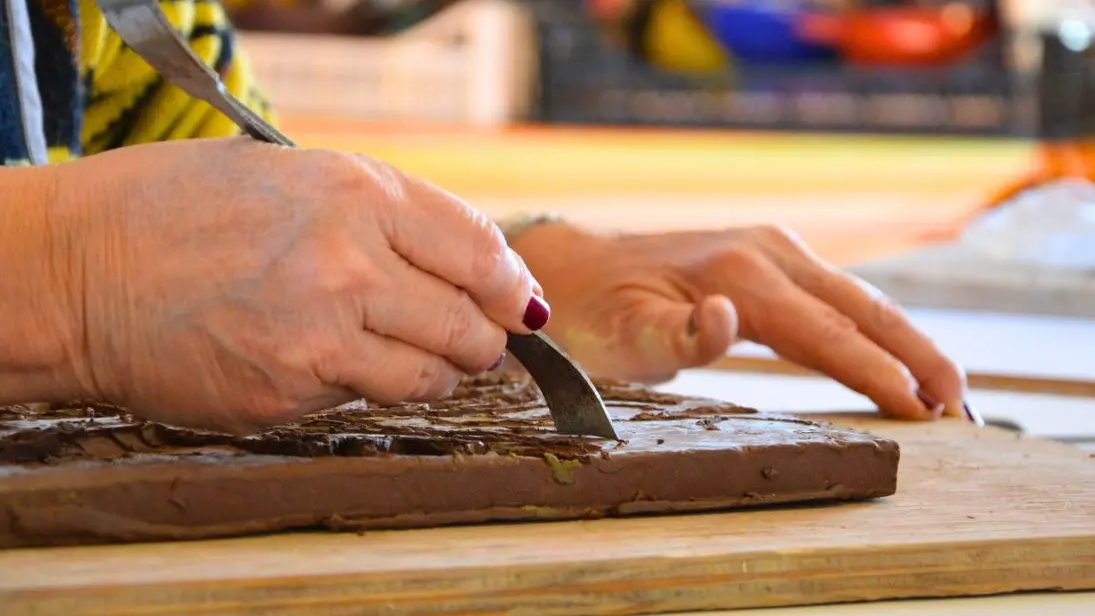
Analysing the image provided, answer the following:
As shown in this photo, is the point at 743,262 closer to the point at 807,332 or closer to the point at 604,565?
the point at 807,332

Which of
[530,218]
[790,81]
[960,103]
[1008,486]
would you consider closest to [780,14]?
[790,81]

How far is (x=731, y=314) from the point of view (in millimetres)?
1019

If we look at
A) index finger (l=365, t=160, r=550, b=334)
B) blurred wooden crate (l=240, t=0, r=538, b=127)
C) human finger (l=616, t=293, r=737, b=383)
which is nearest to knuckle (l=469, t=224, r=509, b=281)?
index finger (l=365, t=160, r=550, b=334)

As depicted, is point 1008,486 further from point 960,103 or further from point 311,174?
point 960,103

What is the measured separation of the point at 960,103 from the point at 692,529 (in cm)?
575

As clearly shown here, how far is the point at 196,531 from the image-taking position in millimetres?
621

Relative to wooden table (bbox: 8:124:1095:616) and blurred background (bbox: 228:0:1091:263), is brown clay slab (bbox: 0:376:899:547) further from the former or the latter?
blurred background (bbox: 228:0:1091:263)

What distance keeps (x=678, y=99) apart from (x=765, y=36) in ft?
1.51

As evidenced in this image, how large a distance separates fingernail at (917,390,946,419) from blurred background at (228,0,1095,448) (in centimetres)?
245

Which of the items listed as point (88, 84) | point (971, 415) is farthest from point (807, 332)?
point (88, 84)

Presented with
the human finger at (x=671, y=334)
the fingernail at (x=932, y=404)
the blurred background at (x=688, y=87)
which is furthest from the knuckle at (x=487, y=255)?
the blurred background at (x=688, y=87)

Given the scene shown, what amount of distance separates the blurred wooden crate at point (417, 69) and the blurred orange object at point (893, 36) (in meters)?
1.27

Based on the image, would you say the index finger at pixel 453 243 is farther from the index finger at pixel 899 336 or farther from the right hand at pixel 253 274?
the index finger at pixel 899 336

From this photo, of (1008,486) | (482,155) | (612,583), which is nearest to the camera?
(612,583)
